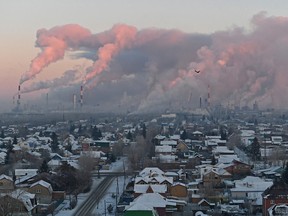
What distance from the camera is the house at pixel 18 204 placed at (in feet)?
31.7

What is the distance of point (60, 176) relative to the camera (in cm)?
1392

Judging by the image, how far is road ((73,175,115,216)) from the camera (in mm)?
11234

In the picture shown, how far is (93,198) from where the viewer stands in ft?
42.1

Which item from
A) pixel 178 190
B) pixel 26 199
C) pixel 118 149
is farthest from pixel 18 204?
pixel 118 149

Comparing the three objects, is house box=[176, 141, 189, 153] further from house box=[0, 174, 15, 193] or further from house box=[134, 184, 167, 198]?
house box=[134, 184, 167, 198]

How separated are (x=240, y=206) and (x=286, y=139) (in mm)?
17168

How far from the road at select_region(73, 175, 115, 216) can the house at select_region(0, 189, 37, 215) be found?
→ 892mm

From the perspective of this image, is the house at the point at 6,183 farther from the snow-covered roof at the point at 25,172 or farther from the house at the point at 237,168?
the house at the point at 237,168

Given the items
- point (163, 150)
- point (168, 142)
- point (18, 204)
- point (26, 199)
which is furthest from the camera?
point (168, 142)

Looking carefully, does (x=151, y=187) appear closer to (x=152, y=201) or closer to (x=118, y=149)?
(x=152, y=201)

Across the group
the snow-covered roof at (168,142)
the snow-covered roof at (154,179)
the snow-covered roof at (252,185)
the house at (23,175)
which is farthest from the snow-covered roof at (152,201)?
the snow-covered roof at (168,142)

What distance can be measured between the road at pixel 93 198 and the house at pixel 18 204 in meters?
A: 0.89

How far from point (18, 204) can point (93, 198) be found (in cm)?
275

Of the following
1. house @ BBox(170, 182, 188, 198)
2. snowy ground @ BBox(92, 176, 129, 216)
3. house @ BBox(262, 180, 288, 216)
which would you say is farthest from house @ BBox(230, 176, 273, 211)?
snowy ground @ BBox(92, 176, 129, 216)
